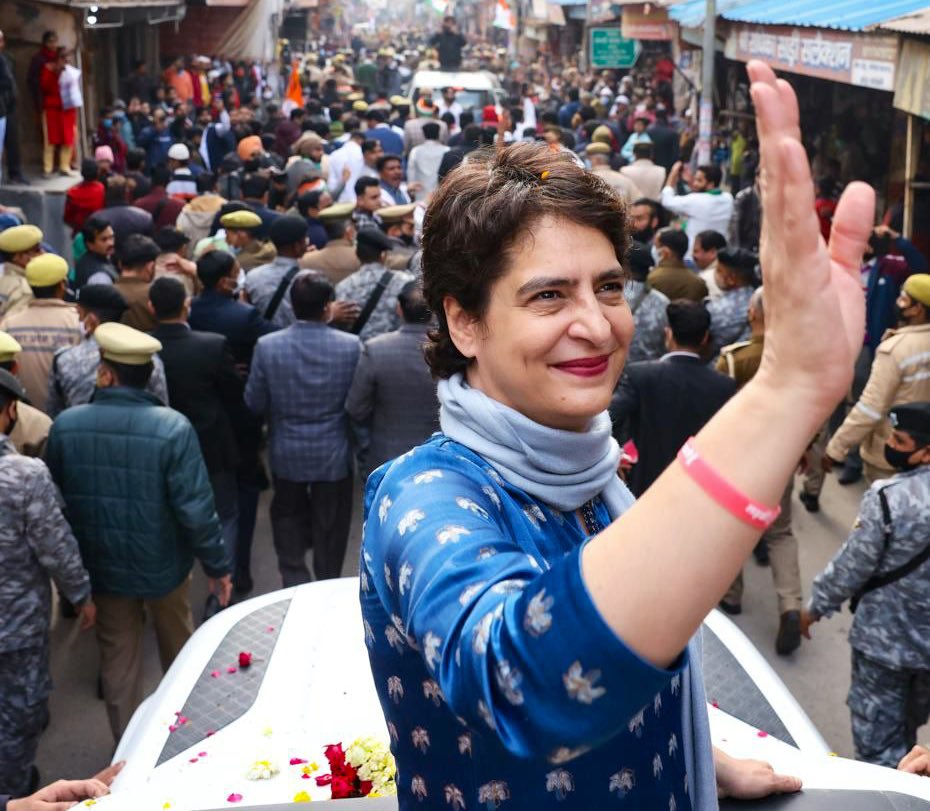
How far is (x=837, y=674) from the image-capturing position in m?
6.00

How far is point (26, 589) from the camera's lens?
448cm

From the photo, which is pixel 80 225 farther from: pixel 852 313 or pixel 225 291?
pixel 852 313

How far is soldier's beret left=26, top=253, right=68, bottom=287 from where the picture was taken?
6023 millimetres

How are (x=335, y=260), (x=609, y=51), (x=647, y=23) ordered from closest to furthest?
(x=335, y=260), (x=647, y=23), (x=609, y=51)

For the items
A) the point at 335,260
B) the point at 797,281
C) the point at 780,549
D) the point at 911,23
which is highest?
the point at 911,23

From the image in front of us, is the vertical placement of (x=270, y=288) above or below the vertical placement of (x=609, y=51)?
below

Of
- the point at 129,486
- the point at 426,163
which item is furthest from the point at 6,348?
the point at 426,163

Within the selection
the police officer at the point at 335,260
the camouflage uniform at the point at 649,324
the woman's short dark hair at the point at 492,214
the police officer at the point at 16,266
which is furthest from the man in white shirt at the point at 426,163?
the woman's short dark hair at the point at 492,214

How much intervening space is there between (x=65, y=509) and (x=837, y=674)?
3.72 metres

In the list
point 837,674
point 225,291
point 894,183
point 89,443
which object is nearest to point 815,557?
point 837,674

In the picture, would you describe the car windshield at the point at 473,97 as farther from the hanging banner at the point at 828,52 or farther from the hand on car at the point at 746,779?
the hand on car at the point at 746,779

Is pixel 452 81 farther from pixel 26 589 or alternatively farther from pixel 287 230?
pixel 26 589

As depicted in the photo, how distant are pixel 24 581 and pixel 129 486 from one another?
1.98ft

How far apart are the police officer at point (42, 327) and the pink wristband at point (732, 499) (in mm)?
5461
